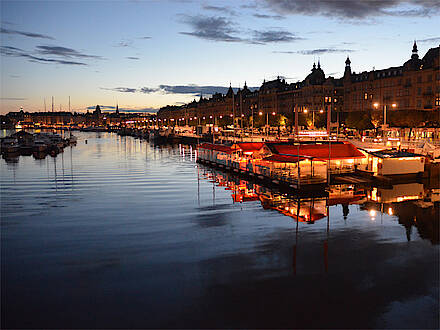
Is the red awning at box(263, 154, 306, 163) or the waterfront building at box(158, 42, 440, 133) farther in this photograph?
the waterfront building at box(158, 42, 440, 133)

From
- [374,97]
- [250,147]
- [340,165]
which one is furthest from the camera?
[374,97]

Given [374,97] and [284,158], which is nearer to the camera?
[284,158]

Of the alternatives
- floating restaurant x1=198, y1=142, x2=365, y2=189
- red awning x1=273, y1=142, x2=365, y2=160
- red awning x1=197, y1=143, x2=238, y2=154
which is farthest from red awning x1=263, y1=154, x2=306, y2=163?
red awning x1=197, y1=143, x2=238, y2=154

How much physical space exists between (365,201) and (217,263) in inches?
943

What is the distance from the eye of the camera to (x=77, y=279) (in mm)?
20297

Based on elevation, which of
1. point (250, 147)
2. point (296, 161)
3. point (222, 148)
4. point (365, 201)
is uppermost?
point (250, 147)

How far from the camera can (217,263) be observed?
22422 mm

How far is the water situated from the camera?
54.4 ft

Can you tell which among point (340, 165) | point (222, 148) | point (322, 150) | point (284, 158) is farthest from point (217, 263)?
point (222, 148)

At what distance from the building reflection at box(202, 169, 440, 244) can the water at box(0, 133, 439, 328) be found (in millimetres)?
305

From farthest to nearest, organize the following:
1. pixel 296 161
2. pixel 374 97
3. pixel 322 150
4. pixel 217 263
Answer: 1. pixel 374 97
2. pixel 322 150
3. pixel 296 161
4. pixel 217 263

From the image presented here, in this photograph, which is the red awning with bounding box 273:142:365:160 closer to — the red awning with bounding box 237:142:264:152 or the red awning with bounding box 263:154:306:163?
the red awning with bounding box 263:154:306:163

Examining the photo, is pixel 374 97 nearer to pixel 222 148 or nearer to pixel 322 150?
pixel 222 148

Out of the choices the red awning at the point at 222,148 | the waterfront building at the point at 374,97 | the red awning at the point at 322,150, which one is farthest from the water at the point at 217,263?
the waterfront building at the point at 374,97
